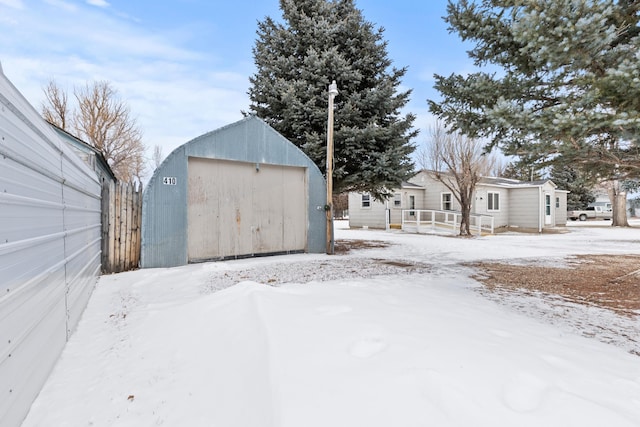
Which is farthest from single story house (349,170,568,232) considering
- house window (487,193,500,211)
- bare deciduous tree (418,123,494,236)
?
bare deciduous tree (418,123,494,236)

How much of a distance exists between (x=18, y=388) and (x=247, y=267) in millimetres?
4682

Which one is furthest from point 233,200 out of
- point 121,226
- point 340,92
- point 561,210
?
point 561,210

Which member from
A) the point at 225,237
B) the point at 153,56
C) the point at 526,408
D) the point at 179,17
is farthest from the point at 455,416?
the point at 153,56

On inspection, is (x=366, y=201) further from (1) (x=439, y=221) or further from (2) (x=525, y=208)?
(2) (x=525, y=208)

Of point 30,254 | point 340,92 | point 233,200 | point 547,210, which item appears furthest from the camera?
point 547,210

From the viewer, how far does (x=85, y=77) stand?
19.7 meters

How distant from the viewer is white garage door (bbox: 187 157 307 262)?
6.96 m

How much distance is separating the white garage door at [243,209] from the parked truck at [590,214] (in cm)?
3614

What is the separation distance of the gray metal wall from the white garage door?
363 cm

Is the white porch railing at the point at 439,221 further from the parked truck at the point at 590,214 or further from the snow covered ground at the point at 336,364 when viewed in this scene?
the parked truck at the point at 590,214

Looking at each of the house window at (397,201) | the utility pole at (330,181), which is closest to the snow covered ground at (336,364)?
the utility pole at (330,181)

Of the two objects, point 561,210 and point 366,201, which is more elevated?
point 366,201

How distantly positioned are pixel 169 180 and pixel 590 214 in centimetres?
4301

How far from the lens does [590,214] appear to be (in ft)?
112
